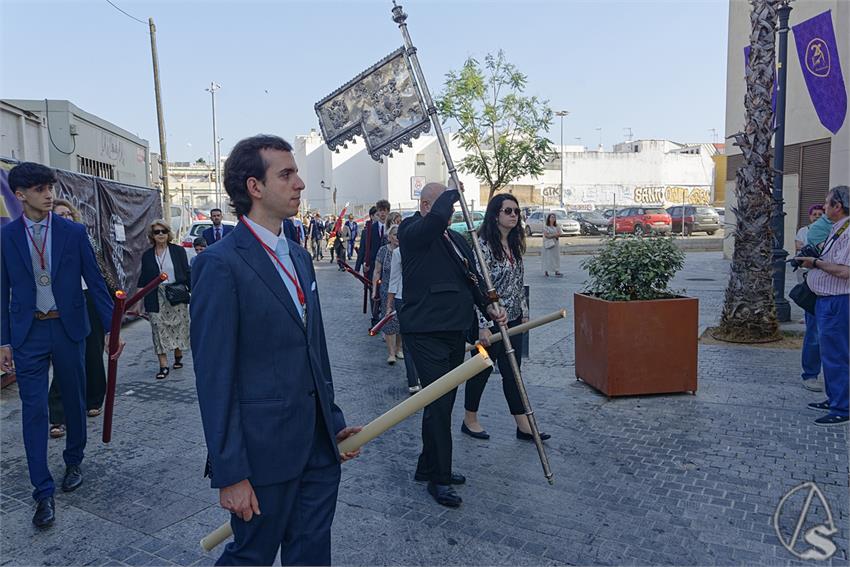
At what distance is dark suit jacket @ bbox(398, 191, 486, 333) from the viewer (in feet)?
13.6

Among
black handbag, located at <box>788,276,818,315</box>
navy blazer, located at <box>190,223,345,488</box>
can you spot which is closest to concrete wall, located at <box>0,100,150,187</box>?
navy blazer, located at <box>190,223,345,488</box>

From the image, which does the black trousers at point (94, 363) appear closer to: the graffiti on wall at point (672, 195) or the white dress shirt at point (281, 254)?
the white dress shirt at point (281, 254)

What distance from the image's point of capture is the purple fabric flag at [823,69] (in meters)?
10.4

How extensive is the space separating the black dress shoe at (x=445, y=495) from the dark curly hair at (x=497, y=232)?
175cm

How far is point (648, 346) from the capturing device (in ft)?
19.5

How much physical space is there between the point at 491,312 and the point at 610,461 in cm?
140

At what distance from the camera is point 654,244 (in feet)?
20.7

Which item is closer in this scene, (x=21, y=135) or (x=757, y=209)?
(x=757, y=209)

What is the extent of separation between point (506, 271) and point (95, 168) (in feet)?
35.9

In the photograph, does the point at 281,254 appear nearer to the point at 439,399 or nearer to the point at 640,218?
the point at 439,399

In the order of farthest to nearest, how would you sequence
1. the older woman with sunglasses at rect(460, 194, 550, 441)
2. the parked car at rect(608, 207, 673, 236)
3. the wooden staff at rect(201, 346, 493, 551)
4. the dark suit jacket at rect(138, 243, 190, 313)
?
the parked car at rect(608, 207, 673, 236), the dark suit jacket at rect(138, 243, 190, 313), the older woman with sunglasses at rect(460, 194, 550, 441), the wooden staff at rect(201, 346, 493, 551)

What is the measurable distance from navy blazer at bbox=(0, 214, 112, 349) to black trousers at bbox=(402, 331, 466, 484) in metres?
2.08

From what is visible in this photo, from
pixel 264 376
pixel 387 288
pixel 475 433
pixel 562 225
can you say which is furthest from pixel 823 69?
pixel 562 225

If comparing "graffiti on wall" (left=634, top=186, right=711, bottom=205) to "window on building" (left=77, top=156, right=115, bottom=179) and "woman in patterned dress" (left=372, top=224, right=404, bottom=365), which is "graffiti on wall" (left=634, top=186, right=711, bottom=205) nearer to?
"window on building" (left=77, top=156, right=115, bottom=179)
